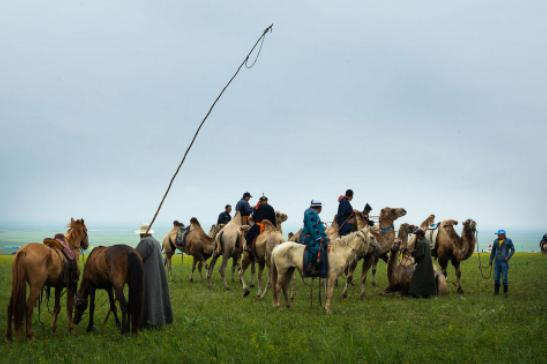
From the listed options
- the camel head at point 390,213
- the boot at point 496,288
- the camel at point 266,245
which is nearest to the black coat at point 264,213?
the camel at point 266,245

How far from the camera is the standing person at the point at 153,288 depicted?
11.6 metres

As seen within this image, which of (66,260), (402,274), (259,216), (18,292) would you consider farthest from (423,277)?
(18,292)

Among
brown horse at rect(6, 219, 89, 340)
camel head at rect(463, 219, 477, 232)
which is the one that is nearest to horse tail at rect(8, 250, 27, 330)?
brown horse at rect(6, 219, 89, 340)

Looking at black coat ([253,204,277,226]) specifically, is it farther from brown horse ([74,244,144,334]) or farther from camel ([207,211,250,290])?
brown horse ([74,244,144,334])

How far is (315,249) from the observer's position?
13898 millimetres

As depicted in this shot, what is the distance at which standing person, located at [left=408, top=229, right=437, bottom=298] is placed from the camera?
17.1 meters

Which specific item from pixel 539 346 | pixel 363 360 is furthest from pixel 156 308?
pixel 539 346

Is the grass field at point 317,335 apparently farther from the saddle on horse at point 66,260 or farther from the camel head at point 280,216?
the camel head at point 280,216

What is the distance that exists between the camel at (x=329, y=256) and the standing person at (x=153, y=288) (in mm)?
3426

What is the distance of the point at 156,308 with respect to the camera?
38.3 ft

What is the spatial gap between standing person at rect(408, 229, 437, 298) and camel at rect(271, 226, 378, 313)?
2.92 m

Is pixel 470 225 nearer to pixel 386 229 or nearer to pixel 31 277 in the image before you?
pixel 386 229

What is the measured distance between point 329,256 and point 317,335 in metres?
3.84

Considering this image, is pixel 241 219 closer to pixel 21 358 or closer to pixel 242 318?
pixel 242 318
